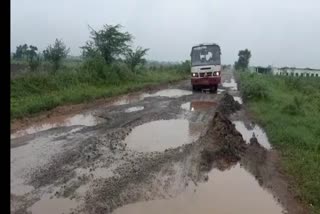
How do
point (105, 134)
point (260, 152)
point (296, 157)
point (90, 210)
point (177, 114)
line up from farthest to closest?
point (177, 114), point (105, 134), point (260, 152), point (296, 157), point (90, 210)

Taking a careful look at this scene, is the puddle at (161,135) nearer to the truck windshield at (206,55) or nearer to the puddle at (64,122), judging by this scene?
the puddle at (64,122)

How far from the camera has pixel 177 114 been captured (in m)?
14.7

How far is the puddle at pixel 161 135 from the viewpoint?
9625mm

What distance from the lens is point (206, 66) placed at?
22.6 metres

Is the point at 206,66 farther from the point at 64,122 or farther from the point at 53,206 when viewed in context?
the point at 53,206

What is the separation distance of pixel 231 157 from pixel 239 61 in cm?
7578

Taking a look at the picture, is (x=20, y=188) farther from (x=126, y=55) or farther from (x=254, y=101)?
(x=126, y=55)

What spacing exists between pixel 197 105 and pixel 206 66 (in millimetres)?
5894

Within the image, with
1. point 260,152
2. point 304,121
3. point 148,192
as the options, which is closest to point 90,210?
point 148,192

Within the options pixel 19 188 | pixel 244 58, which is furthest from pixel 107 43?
pixel 244 58

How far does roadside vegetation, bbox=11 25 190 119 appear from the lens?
16172mm

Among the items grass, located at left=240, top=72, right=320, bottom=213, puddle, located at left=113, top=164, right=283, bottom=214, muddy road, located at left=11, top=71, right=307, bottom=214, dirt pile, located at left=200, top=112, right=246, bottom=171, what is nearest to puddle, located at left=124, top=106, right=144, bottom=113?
muddy road, located at left=11, top=71, right=307, bottom=214

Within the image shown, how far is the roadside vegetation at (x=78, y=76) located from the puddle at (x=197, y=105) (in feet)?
15.8

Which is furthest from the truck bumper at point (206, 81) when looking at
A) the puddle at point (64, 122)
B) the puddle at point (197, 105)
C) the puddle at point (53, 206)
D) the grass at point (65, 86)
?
the puddle at point (53, 206)
